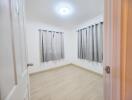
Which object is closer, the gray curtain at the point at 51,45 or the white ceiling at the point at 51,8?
the white ceiling at the point at 51,8

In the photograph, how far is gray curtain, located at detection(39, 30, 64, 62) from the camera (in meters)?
3.95

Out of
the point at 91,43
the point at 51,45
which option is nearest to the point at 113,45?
the point at 91,43

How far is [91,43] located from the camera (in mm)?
3693

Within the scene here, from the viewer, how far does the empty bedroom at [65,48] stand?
2514 mm

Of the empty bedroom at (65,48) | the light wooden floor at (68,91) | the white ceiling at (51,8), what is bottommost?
the light wooden floor at (68,91)

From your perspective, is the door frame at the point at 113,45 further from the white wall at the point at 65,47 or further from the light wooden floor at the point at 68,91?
the white wall at the point at 65,47

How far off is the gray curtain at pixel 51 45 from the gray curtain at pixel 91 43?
2.83 feet

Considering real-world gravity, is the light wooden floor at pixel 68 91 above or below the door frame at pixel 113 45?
below

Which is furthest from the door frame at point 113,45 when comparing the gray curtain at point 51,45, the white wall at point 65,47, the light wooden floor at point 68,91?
the gray curtain at point 51,45

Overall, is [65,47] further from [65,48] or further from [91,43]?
[91,43]

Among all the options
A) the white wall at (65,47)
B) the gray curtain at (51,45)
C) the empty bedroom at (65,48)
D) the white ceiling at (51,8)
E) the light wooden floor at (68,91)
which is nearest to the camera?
the light wooden floor at (68,91)

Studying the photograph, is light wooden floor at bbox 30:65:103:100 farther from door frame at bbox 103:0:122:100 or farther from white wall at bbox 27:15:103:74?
door frame at bbox 103:0:122:100

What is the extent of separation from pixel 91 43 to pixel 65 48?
155 centimetres

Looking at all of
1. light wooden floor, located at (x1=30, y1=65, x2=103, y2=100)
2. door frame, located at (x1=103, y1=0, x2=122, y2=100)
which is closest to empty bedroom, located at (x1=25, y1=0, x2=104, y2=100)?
light wooden floor, located at (x1=30, y1=65, x2=103, y2=100)
